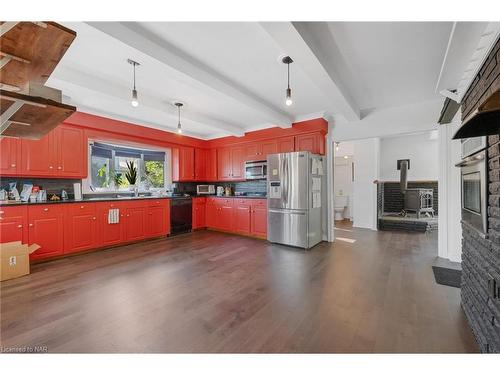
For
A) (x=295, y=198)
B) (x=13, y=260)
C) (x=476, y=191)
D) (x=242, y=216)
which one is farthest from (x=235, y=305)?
(x=242, y=216)

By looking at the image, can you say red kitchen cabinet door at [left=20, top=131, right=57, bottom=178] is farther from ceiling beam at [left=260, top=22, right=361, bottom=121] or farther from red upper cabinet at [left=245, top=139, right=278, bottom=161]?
ceiling beam at [left=260, top=22, right=361, bottom=121]

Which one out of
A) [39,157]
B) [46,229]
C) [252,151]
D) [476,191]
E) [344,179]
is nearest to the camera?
[476,191]

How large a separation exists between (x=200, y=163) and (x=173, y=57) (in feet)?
13.0

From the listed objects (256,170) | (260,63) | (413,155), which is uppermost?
(260,63)

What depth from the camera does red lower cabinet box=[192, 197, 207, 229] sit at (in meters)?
5.63

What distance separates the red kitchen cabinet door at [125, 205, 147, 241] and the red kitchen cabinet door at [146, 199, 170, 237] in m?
0.10

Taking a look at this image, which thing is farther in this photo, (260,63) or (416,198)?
(416,198)

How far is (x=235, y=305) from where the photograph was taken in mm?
2107

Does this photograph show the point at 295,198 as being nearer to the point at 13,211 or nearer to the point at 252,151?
the point at 252,151

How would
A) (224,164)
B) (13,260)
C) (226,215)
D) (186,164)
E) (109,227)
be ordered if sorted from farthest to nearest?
1. (224,164)
2. (186,164)
3. (226,215)
4. (109,227)
5. (13,260)

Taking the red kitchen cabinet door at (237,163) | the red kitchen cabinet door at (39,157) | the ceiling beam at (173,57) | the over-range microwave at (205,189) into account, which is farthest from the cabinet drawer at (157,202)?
the ceiling beam at (173,57)

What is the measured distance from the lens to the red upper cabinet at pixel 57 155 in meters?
3.37

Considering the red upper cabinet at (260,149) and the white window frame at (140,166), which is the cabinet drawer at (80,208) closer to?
the white window frame at (140,166)
